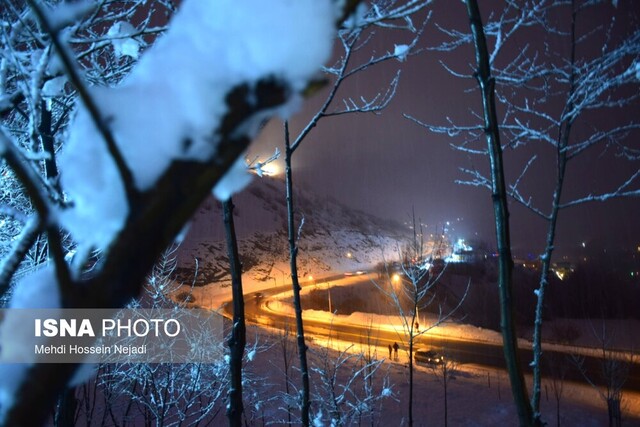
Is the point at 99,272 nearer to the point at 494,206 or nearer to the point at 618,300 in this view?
the point at 494,206

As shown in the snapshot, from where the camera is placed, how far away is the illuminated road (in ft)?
62.0

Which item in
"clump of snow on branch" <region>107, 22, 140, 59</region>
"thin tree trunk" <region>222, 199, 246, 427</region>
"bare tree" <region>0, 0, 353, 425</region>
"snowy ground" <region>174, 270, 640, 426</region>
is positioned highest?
"clump of snow on branch" <region>107, 22, 140, 59</region>

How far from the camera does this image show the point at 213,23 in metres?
1.03

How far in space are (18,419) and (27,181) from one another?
571mm

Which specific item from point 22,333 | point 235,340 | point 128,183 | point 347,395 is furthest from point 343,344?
point 128,183

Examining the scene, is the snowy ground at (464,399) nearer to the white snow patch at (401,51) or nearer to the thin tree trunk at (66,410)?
the thin tree trunk at (66,410)

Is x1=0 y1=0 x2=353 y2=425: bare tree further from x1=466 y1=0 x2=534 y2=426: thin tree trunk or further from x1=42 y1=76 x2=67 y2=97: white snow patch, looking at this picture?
x1=466 y1=0 x2=534 y2=426: thin tree trunk

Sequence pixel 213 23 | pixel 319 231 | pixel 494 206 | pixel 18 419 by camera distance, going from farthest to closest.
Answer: pixel 319 231
pixel 494 206
pixel 213 23
pixel 18 419

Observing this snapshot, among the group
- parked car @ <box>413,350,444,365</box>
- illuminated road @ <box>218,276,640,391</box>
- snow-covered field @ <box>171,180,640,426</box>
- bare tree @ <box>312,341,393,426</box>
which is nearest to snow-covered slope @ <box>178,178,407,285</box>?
snow-covered field @ <box>171,180,640,426</box>

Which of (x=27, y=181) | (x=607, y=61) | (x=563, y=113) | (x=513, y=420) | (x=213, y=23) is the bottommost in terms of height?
(x=513, y=420)

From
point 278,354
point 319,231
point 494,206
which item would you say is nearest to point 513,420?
point 278,354

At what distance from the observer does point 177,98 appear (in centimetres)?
96

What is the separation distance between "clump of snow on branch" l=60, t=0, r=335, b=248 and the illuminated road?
54.5ft

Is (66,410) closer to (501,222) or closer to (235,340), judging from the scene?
(235,340)
